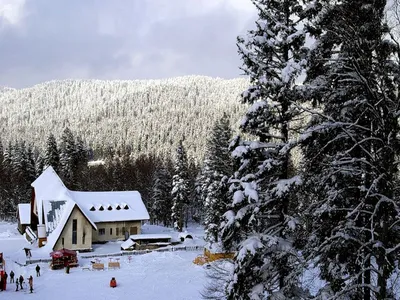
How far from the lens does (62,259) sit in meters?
37.0

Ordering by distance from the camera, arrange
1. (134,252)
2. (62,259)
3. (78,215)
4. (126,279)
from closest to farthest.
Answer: (126,279), (62,259), (134,252), (78,215)

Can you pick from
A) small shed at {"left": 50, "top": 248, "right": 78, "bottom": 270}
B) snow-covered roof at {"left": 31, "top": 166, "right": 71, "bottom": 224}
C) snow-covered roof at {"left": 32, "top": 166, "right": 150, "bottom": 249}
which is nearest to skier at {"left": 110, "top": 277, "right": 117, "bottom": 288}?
small shed at {"left": 50, "top": 248, "right": 78, "bottom": 270}

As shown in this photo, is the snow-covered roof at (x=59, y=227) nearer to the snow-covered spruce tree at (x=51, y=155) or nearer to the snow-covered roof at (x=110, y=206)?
the snow-covered roof at (x=110, y=206)

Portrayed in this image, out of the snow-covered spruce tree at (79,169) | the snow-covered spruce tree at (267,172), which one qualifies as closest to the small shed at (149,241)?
the snow-covered spruce tree at (79,169)

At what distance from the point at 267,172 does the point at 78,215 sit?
39577mm

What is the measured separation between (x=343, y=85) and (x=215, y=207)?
29034 mm

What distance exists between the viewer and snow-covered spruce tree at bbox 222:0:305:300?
385 inches

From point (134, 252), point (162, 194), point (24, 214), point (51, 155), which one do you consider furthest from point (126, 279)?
point (51, 155)

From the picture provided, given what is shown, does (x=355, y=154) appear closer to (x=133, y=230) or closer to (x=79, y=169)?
(x=133, y=230)

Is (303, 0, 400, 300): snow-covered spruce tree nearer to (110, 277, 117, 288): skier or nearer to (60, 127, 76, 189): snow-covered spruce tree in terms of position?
(110, 277, 117, 288): skier

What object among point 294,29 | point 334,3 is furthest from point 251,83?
point 334,3

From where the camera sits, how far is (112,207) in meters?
54.6

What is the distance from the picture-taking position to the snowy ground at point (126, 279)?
28.6m

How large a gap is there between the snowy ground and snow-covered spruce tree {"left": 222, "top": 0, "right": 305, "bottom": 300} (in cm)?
1507
